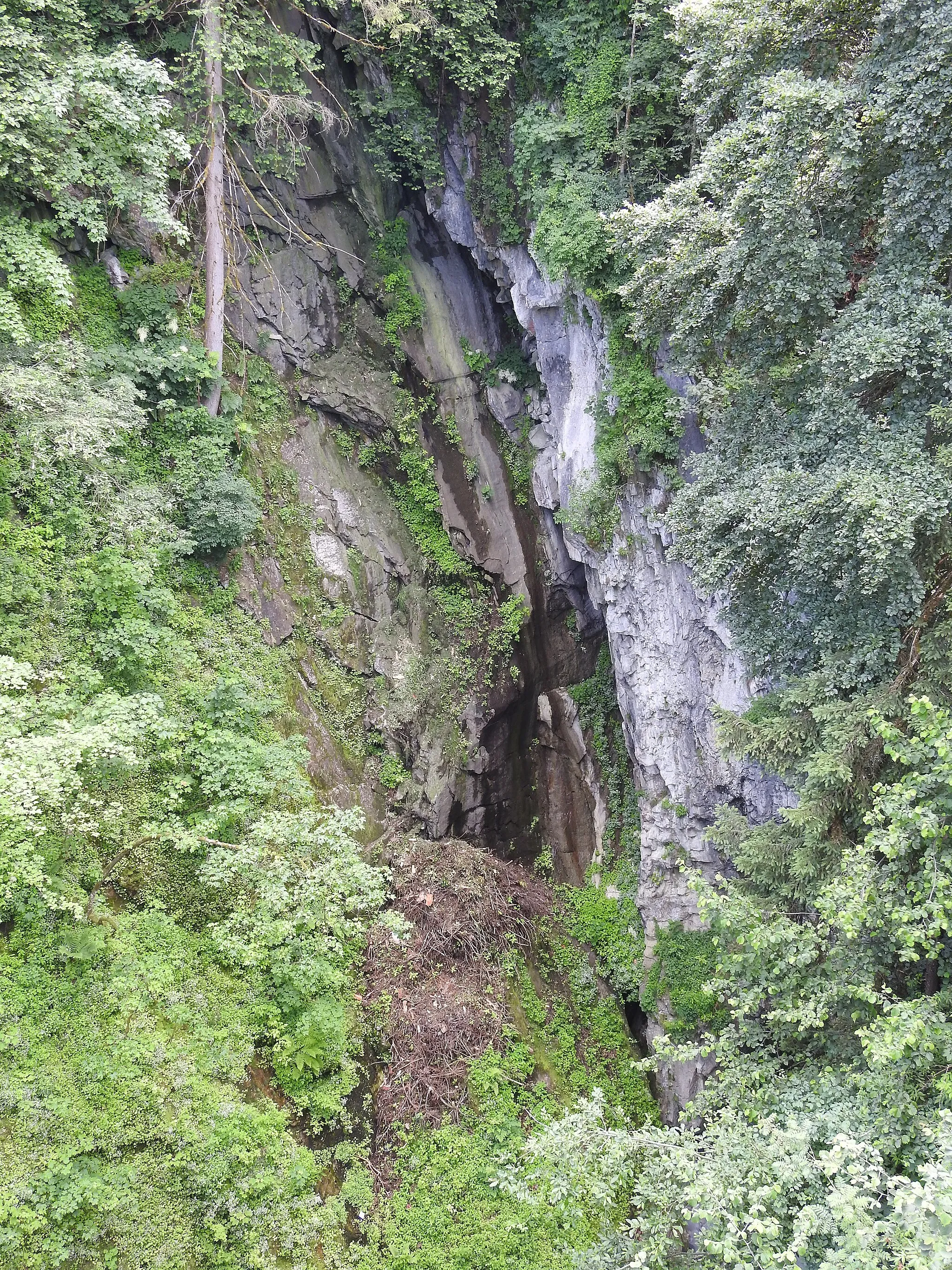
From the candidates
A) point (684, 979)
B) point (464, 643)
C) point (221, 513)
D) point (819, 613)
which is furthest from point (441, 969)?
point (221, 513)

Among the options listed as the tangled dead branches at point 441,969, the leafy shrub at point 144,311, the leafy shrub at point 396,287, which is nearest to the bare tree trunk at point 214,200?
the leafy shrub at point 144,311

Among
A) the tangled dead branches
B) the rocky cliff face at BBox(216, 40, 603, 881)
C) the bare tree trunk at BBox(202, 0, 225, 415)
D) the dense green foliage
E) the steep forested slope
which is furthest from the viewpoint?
the rocky cliff face at BBox(216, 40, 603, 881)

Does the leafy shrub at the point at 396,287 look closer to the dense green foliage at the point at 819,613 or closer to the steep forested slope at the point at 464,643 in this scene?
the steep forested slope at the point at 464,643

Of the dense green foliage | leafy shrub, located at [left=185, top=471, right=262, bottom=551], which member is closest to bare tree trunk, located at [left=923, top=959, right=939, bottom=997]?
the dense green foliage

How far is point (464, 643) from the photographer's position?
1366 cm

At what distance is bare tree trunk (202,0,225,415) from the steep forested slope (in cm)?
9

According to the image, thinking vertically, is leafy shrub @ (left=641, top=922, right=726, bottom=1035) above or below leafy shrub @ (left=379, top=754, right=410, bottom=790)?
below

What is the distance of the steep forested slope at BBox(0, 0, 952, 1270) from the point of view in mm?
5535

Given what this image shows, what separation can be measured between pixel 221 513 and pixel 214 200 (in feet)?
15.1

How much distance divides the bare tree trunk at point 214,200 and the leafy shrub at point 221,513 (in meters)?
1.41

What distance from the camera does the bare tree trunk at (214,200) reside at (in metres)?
9.44

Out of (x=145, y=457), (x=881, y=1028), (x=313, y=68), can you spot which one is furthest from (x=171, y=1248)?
(x=313, y=68)

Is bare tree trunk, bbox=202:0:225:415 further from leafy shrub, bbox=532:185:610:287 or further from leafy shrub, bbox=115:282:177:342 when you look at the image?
leafy shrub, bbox=532:185:610:287

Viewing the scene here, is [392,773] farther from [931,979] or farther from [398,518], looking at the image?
[931,979]
